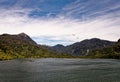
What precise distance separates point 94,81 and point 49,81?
85.7 feet

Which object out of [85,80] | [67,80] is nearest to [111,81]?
[85,80]

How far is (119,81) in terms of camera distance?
396 ft

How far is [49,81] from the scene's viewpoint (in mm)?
124688

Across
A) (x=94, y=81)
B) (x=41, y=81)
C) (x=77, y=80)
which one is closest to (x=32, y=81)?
(x=41, y=81)

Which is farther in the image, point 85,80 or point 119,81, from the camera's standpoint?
point 85,80

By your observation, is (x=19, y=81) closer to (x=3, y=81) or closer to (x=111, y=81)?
(x=3, y=81)

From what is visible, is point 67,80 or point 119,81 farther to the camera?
point 67,80

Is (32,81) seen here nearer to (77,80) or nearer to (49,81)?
(49,81)

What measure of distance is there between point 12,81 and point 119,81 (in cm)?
6172

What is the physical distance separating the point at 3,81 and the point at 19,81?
30.1 ft

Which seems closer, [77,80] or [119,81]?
→ [119,81]

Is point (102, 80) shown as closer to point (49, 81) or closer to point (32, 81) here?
point (49, 81)

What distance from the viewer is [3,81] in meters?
125

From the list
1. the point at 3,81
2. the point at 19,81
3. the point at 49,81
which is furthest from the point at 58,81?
the point at 3,81
